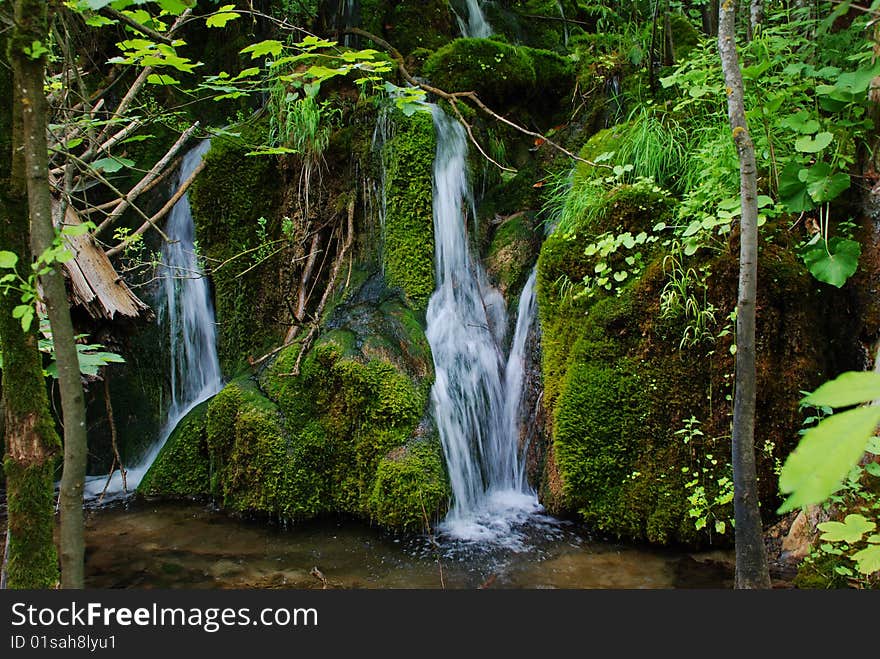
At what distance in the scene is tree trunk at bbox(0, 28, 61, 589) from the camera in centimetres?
190

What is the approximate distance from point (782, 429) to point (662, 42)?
4.26 meters

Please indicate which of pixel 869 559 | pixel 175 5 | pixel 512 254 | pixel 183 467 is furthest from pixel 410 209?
pixel 869 559

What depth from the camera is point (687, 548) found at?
399cm

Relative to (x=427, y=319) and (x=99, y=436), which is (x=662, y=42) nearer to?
(x=427, y=319)

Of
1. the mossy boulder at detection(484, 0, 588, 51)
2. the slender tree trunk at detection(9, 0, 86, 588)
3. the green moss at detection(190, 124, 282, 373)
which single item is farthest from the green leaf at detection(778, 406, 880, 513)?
the mossy boulder at detection(484, 0, 588, 51)

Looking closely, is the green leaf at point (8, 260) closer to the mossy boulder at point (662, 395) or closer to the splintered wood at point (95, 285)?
the splintered wood at point (95, 285)

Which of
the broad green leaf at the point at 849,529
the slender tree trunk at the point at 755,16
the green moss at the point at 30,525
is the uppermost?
the slender tree trunk at the point at 755,16

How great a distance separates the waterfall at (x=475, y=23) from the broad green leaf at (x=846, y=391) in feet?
27.2

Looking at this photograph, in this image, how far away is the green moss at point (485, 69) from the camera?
262 inches

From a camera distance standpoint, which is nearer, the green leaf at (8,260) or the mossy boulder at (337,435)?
the green leaf at (8,260)

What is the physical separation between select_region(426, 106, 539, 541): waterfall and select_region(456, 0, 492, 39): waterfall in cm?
278

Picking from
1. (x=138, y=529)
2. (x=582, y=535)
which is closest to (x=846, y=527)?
(x=582, y=535)

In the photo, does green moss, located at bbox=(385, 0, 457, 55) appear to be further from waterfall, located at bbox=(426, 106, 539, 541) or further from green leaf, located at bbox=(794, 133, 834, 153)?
green leaf, located at bbox=(794, 133, 834, 153)

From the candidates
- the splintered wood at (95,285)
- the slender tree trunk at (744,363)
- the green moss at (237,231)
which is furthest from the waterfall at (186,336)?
the slender tree trunk at (744,363)
